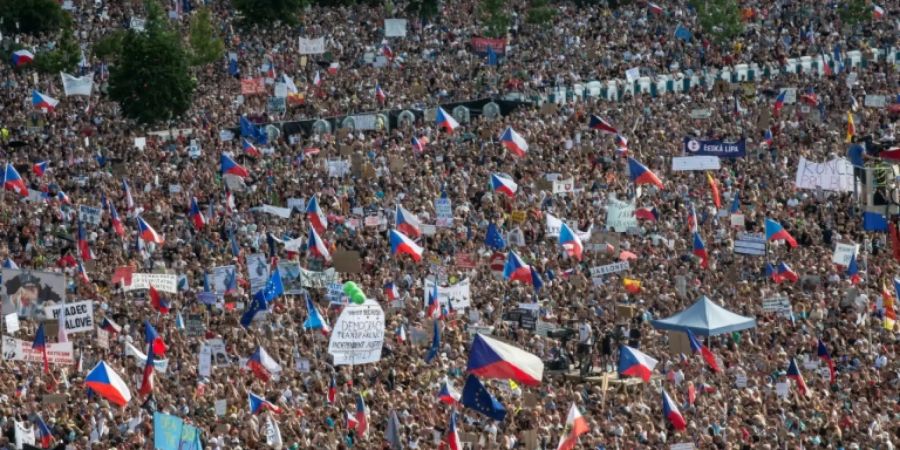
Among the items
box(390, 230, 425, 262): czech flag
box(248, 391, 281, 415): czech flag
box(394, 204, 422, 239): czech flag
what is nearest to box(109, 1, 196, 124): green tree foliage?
box(394, 204, 422, 239): czech flag

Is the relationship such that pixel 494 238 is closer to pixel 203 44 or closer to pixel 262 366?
pixel 262 366

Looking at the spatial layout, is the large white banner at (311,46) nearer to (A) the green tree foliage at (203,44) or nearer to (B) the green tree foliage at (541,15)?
(A) the green tree foliage at (203,44)

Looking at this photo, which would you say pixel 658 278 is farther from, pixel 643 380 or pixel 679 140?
pixel 679 140

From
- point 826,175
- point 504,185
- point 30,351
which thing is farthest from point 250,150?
point 30,351

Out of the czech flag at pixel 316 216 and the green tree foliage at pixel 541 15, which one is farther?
the green tree foliage at pixel 541 15

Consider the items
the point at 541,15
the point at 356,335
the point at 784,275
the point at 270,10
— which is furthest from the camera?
the point at 541,15

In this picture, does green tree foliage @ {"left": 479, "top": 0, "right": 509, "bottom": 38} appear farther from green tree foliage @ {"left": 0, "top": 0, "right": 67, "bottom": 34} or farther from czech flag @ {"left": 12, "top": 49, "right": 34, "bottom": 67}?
czech flag @ {"left": 12, "top": 49, "right": 34, "bottom": 67}

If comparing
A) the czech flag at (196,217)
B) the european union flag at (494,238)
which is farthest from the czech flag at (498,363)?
the czech flag at (196,217)
